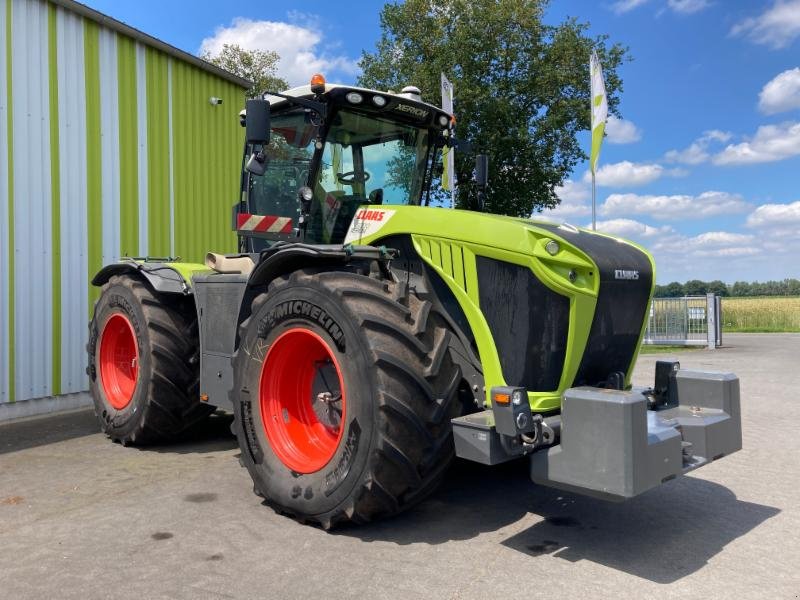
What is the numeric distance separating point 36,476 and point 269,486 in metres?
2.20

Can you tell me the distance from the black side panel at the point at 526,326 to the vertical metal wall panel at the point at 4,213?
6.03m

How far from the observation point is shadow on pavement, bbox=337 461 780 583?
3.53 metres

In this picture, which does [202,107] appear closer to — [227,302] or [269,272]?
[227,302]

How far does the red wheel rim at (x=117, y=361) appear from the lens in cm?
631

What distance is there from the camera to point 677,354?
57.1ft

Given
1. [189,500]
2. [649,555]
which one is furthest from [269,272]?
[649,555]

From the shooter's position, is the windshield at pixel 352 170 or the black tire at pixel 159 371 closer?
the windshield at pixel 352 170

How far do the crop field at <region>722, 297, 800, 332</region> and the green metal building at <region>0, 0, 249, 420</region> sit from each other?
91.4 feet

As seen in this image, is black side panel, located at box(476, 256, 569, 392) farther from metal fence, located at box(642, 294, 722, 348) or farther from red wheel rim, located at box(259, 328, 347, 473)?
metal fence, located at box(642, 294, 722, 348)

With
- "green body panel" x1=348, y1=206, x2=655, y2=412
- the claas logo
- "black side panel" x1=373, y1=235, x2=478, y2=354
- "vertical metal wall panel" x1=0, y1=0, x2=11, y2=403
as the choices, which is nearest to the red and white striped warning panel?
the claas logo

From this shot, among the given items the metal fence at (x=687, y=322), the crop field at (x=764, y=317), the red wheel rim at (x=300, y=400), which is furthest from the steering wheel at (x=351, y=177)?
the crop field at (x=764, y=317)

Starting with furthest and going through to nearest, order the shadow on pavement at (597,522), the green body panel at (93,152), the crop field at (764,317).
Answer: the crop field at (764,317)
the green body panel at (93,152)
the shadow on pavement at (597,522)

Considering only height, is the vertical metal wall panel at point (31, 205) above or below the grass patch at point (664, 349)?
above

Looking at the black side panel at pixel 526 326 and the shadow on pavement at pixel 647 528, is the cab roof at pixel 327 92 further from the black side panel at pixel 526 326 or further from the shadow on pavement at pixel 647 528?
the shadow on pavement at pixel 647 528
